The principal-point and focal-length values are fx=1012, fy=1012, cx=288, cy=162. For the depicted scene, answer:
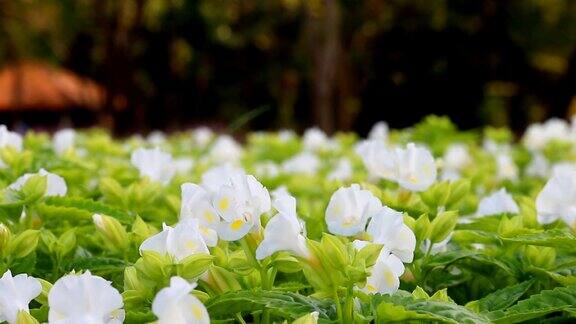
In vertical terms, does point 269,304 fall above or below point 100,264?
above

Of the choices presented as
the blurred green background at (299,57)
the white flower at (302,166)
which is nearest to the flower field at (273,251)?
the white flower at (302,166)

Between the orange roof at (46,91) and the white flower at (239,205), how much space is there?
889 inches

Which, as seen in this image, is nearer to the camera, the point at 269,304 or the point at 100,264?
the point at 269,304

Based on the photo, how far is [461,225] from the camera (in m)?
2.01

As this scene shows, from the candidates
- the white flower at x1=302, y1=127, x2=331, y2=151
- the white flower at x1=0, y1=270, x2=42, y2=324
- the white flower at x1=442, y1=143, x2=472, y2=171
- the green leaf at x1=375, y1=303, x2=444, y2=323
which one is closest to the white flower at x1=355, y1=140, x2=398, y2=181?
the green leaf at x1=375, y1=303, x2=444, y2=323

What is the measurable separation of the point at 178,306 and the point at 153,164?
3.94 ft

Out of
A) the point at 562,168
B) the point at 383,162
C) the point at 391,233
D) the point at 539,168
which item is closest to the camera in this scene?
the point at 391,233

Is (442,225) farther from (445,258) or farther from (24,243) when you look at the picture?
(24,243)

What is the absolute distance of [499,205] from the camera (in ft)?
7.05

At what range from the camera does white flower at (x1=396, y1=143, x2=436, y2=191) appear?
200cm

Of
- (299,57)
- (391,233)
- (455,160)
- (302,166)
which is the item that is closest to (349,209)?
(391,233)

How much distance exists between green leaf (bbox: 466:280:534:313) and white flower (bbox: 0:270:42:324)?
2.03ft

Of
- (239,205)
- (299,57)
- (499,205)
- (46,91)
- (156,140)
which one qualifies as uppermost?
(239,205)

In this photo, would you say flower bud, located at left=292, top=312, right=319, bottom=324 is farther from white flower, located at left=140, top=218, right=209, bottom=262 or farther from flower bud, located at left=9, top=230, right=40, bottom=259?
flower bud, located at left=9, top=230, right=40, bottom=259
